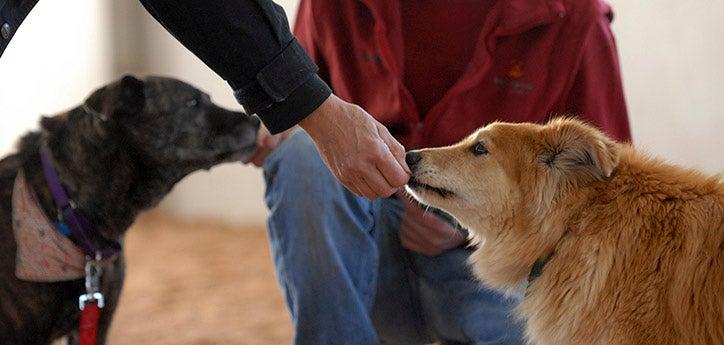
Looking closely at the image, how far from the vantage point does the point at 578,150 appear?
1.59 meters

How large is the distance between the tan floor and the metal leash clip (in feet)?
3.31

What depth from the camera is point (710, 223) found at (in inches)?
59.9

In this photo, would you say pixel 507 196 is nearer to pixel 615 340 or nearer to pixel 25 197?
pixel 615 340

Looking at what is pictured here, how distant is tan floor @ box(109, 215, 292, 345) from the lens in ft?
10.4

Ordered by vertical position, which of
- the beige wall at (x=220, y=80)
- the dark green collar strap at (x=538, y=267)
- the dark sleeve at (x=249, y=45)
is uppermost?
the dark sleeve at (x=249, y=45)

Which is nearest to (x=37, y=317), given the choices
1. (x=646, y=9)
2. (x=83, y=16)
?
(x=646, y=9)

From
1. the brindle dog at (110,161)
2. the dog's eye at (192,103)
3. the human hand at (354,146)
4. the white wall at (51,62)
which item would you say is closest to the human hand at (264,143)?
the brindle dog at (110,161)

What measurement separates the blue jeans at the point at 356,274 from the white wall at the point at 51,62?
275cm

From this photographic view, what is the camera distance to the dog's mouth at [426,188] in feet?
5.61

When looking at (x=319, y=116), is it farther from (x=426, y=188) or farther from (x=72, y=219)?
(x=72, y=219)

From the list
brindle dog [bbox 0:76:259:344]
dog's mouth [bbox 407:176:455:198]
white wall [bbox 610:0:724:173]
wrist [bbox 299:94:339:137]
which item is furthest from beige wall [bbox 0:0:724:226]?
wrist [bbox 299:94:339:137]

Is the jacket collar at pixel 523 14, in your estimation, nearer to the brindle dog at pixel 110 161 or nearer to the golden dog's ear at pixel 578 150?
the golden dog's ear at pixel 578 150

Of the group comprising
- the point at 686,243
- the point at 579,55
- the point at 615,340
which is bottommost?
the point at 615,340

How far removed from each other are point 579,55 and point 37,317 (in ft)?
Result: 4.30
